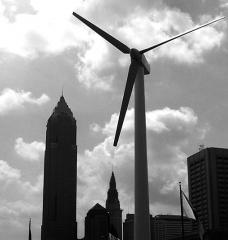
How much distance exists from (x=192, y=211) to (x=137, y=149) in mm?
14501

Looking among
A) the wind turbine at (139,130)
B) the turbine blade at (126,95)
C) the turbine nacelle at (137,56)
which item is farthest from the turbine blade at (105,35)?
the turbine blade at (126,95)

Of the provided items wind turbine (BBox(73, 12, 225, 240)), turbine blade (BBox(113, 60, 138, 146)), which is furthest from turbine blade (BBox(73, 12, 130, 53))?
turbine blade (BBox(113, 60, 138, 146))

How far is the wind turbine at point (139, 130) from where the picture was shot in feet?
205

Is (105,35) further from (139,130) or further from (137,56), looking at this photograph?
(139,130)

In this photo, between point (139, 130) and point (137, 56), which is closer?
point (139, 130)

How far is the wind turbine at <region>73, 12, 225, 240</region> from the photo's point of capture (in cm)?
6256

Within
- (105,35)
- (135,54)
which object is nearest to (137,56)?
(135,54)

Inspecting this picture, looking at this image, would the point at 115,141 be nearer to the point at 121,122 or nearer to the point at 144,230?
the point at 121,122

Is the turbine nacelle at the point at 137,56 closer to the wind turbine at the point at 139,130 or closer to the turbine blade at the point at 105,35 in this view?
the wind turbine at the point at 139,130

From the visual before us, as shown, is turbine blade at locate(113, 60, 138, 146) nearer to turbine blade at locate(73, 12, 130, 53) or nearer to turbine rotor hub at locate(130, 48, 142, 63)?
turbine rotor hub at locate(130, 48, 142, 63)

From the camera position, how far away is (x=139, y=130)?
6556 centimetres

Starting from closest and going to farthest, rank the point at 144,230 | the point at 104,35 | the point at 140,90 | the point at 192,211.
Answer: the point at 144,230
the point at 140,90
the point at 192,211
the point at 104,35

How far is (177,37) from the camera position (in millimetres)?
73375

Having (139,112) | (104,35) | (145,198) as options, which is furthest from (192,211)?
(104,35)
